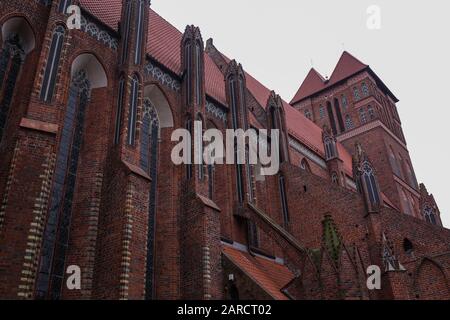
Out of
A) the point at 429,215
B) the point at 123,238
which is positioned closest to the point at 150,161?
the point at 123,238

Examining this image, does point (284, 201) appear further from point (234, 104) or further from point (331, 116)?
point (331, 116)

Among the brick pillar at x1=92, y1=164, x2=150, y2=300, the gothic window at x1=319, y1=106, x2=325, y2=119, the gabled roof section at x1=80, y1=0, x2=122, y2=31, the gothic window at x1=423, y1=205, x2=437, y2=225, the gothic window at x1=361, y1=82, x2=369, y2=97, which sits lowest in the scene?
the brick pillar at x1=92, y1=164, x2=150, y2=300

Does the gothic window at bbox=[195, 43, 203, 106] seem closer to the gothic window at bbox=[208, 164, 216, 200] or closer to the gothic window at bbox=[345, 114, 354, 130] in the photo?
the gothic window at bbox=[208, 164, 216, 200]

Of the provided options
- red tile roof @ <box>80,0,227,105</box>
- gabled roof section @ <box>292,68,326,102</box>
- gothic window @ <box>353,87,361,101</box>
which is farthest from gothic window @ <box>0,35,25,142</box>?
gabled roof section @ <box>292,68,326,102</box>

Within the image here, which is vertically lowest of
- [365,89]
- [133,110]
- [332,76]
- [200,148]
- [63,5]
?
[200,148]

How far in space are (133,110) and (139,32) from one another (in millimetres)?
2504

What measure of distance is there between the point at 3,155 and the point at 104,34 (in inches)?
184

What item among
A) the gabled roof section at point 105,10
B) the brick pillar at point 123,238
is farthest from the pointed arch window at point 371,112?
the brick pillar at point 123,238

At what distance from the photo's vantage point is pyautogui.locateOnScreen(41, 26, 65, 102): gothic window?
827cm

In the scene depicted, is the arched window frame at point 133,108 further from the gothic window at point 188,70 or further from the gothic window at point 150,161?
the gothic window at point 188,70

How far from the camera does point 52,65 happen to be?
8648mm

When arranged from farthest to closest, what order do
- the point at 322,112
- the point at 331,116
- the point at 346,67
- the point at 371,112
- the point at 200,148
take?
1. the point at 346,67
2. the point at 322,112
3. the point at 331,116
4. the point at 371,112
5. the point at 200,148

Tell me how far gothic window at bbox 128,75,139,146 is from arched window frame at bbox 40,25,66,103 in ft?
6.14
